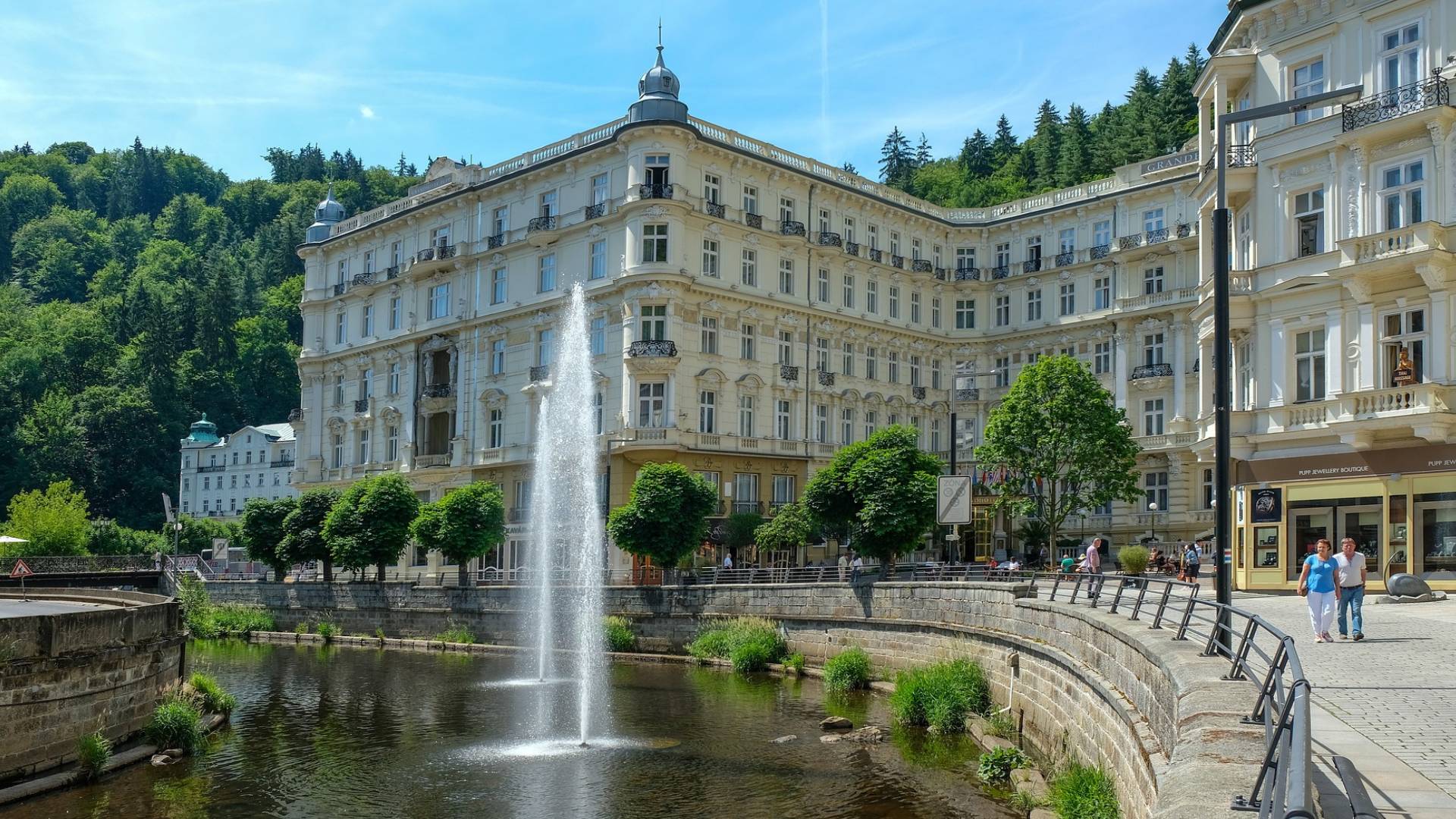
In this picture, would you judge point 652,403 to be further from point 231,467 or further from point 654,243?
point 231,467

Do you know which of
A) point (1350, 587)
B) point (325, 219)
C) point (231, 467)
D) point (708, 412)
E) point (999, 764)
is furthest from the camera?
point (231, 467)

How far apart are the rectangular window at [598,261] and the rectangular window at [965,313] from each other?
2149 centimetres

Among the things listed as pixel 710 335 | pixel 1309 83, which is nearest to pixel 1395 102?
pixel 1309 83

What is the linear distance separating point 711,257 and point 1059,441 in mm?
17494

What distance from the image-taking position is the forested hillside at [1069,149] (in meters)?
85.8

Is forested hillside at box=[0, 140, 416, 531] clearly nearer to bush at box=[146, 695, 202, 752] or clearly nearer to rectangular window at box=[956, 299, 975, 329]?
rectangular window at box=[956, 299, 975, 329]

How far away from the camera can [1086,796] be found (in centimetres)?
1617

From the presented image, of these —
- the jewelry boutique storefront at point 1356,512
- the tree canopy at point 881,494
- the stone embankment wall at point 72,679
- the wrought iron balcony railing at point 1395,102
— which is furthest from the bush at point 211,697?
the wrought iron balcony railing at point 1395,102

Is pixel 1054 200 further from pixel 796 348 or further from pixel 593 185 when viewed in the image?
pixel 593 185

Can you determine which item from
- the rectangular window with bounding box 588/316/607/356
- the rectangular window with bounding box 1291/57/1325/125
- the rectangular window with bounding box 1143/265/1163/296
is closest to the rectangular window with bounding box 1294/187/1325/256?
the rectangular window with bounding box 1291/57/1325/125

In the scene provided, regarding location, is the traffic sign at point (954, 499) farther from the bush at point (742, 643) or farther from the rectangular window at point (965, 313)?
the rectangular window at point (965, 313)

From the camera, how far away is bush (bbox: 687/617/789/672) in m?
38.8

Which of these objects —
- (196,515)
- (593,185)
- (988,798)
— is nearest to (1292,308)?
(988,798)

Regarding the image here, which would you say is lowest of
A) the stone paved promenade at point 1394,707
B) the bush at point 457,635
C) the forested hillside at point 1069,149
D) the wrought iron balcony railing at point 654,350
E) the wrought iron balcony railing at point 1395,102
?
the bush at point 457,635
